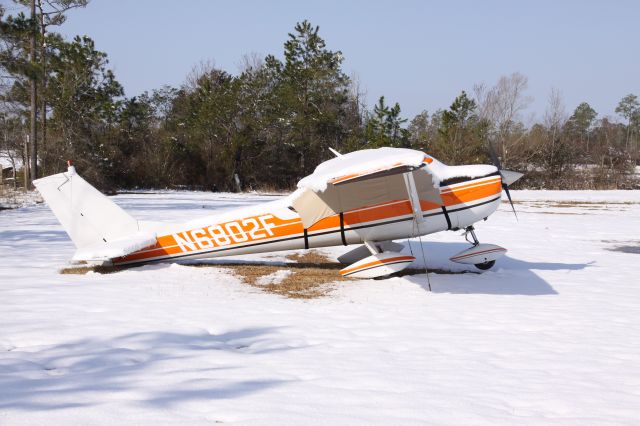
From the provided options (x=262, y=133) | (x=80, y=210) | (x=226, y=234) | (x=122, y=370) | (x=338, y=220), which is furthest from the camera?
(x=262, y=133)

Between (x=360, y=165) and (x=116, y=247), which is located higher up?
(x=360, y=165)

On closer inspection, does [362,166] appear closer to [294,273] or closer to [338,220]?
[338,220]

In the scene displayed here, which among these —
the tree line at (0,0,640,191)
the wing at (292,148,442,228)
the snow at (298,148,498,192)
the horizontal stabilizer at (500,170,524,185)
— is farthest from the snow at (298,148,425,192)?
the tree line at (0,0,640,191)

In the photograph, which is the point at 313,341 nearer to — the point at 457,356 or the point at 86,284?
the point at 457,356

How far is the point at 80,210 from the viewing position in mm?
8250

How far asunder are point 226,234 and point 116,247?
1761mm

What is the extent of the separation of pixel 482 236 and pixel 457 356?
387 inches

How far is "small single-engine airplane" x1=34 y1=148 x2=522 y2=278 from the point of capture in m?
8.08

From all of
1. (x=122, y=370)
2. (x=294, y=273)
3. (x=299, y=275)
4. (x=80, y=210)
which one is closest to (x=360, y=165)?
(x=299, y=275)

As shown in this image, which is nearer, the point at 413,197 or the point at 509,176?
the point at 413,197

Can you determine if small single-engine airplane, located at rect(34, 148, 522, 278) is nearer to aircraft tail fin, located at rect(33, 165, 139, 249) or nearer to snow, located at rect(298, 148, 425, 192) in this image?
aircraft tail fin, located at rect(33, 165, 139, 249)

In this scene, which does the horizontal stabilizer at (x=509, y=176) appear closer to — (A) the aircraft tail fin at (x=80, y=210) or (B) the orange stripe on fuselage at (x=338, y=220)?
(B) the orange stripe on fuselage at (x=338, y=220)

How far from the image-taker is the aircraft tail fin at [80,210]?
26.7 ft

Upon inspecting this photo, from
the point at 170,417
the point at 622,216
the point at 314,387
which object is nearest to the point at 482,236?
the point at 622,216
